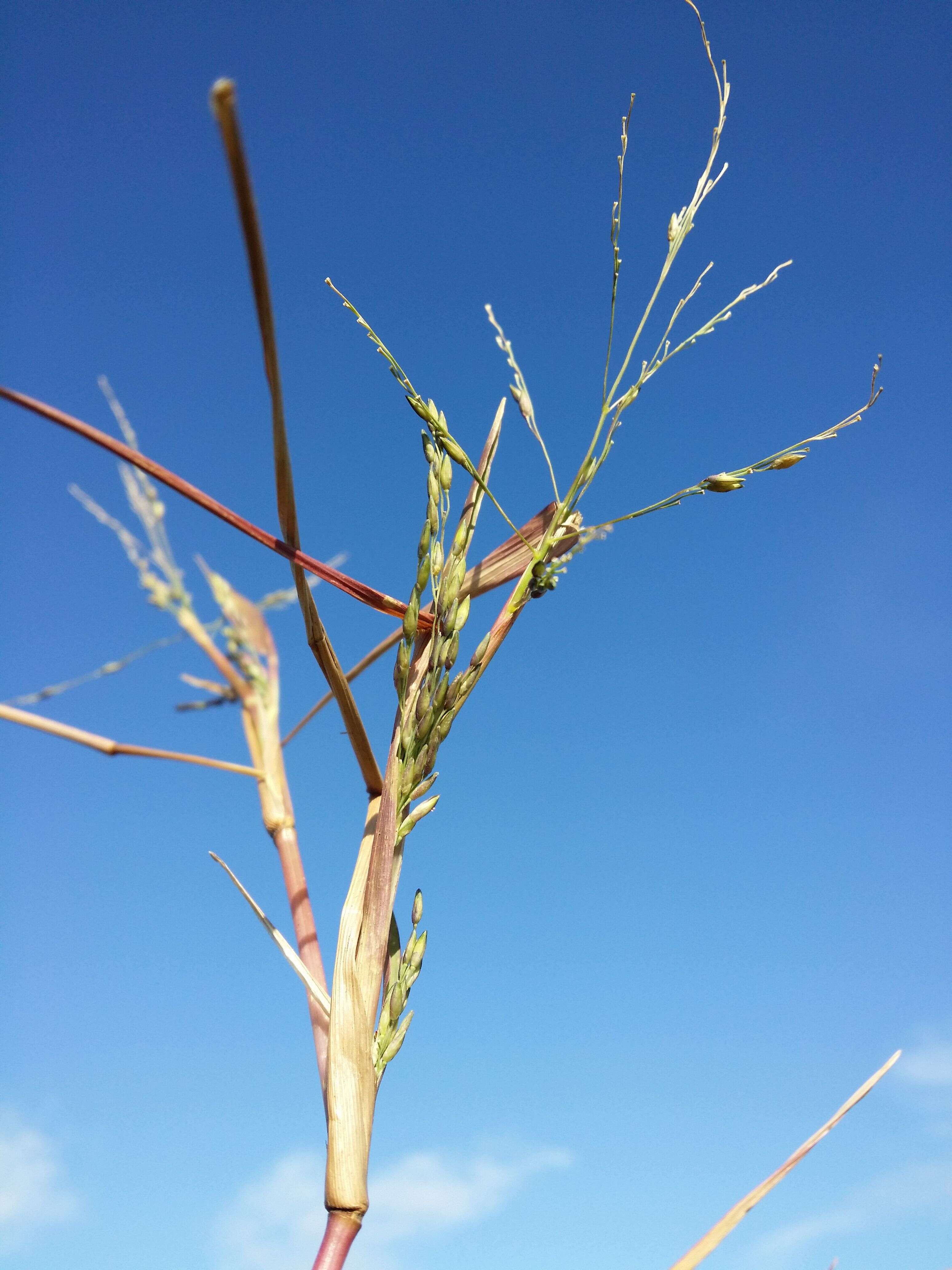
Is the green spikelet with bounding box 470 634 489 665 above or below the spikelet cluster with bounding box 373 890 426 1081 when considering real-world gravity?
above

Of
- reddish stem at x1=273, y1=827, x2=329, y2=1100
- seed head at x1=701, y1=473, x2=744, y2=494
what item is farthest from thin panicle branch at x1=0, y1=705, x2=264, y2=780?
seed head at x1=701, y1=473, x2=744, y2=494

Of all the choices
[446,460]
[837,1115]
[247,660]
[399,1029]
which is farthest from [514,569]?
[247,660]

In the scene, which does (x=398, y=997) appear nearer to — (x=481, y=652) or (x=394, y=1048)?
(x=394, y=1048)

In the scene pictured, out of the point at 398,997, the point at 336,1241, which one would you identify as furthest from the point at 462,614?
the point at 336,1241

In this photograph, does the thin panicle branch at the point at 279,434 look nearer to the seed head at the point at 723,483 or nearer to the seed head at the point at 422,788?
the seed head at the point at 422,788

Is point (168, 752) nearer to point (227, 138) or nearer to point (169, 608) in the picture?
point (227, 138)

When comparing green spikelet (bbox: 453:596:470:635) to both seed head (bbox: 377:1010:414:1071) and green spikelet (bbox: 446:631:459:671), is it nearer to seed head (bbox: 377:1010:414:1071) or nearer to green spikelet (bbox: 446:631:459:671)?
green spikelet (bbox: 446:631:459:671)
